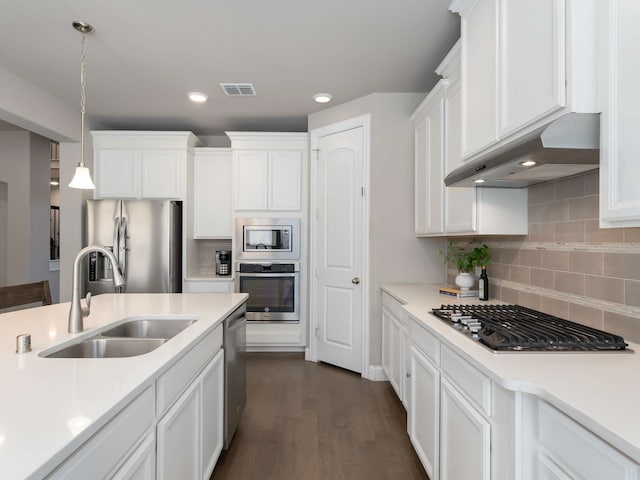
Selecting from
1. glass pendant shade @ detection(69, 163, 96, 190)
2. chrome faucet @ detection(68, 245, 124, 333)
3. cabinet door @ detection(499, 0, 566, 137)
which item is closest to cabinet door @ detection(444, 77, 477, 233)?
cabinet door @ detection(499, 0, 566, 137)

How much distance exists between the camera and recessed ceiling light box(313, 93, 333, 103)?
11.9 ft

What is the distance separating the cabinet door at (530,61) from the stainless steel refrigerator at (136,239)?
353 centimetres

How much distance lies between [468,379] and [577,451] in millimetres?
523

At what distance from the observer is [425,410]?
195 cm

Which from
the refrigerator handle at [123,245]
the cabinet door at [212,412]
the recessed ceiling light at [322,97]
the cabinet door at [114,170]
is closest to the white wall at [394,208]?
the recessed ceiling light at [322,97]

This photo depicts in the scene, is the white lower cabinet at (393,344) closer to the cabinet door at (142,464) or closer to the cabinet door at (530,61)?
the cabinet door at (530,61)

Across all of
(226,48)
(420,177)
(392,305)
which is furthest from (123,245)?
(420,177)

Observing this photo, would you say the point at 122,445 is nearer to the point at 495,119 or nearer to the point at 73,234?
the point at 495,119

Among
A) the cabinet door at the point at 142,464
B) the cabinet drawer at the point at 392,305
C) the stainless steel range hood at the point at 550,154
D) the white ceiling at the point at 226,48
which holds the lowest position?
the cabinet door at the point at 142,464

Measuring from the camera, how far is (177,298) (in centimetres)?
258

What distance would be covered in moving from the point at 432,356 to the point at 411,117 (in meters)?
2.31

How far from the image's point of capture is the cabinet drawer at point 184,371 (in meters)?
1.28

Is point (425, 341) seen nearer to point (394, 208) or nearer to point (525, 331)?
point (525, 331)

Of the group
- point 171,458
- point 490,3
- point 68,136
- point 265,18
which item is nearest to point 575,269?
point 490,3
